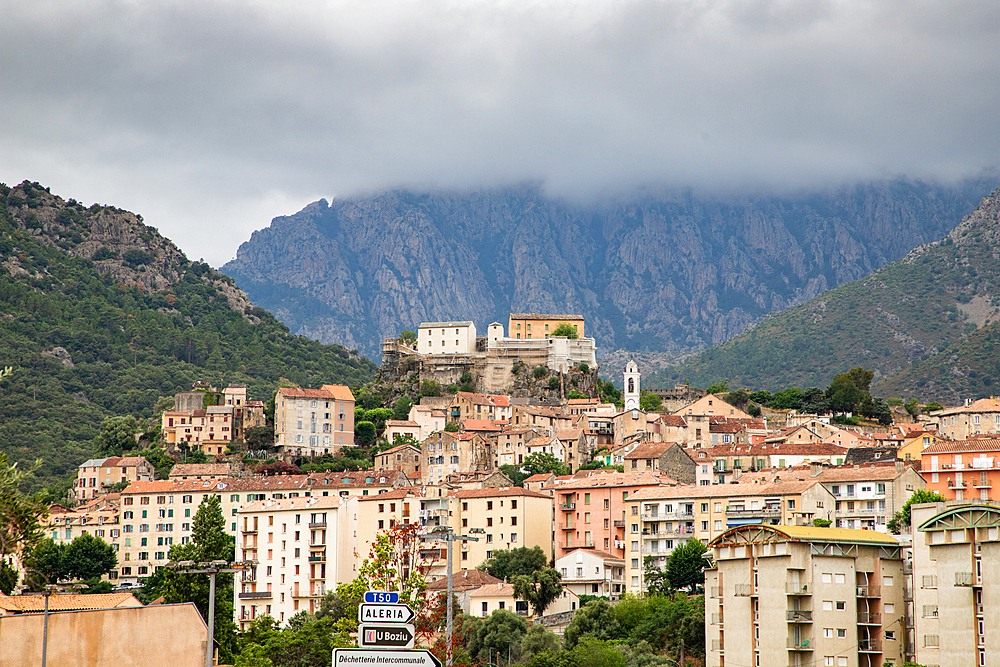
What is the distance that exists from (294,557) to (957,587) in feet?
153

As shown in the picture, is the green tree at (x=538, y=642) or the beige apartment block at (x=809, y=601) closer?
the beige apartment block at (x=809, y=601)

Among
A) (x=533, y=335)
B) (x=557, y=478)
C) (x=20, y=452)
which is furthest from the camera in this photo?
(x=533, y=335)

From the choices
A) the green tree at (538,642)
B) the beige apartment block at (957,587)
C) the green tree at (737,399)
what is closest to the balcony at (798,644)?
the beige apartment block at (957,587)

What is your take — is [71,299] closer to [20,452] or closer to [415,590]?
[20,452]

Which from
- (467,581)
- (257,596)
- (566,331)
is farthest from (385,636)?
(566,331)

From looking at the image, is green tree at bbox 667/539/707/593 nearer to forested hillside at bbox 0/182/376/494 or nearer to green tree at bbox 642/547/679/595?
green tree at bbox 642/547/679/595

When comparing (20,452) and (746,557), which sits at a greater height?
(20,452)

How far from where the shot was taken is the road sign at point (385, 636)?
55.4 ft

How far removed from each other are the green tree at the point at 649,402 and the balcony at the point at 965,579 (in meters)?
79.3

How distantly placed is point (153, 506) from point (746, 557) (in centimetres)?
5875

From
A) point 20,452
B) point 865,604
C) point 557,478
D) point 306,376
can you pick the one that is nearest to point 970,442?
point 865,604

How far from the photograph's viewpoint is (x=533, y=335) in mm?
152500

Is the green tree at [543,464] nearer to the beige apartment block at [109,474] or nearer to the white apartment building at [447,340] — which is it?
the white apartment building at [447,340]

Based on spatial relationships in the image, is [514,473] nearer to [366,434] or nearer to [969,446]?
[366,434]
